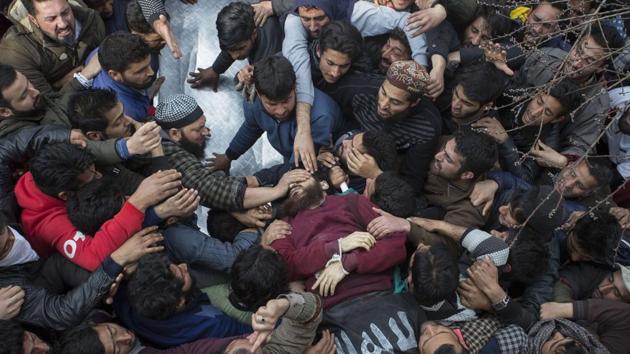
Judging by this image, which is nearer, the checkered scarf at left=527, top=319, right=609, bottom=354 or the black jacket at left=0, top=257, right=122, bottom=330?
the black jacket at left=0, top=257, right=122, bottom=330

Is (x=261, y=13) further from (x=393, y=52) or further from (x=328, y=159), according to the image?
(x=328, y=159)

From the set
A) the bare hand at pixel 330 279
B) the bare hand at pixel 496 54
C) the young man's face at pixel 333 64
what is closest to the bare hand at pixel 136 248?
the bare hand at pixel 330 279

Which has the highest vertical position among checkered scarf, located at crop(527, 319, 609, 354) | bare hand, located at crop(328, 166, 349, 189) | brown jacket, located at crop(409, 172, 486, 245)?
bare hand, located at crop(328, 166, 349, 189)

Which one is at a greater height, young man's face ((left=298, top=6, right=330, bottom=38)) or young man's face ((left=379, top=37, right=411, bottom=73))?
young man's face ((left=298, top=6, right=330, bottom=38))

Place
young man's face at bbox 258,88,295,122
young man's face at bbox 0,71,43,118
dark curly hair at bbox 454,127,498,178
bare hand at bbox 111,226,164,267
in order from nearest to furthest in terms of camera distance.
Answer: bare hand at bbox 111,226,164,267
young man's face at bbox 0,71,43,118
dark curly hair at bbox 454,127,498,178
young man's face at bbox 258,88,295,122

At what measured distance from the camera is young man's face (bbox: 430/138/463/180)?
3.14 meters

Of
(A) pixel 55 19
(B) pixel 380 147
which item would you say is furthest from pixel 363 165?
(A) pixel 55 19

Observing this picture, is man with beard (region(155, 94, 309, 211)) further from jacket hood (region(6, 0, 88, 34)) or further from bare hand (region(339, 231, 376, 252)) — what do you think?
jacket hood (region(6, 0, 88, 34))

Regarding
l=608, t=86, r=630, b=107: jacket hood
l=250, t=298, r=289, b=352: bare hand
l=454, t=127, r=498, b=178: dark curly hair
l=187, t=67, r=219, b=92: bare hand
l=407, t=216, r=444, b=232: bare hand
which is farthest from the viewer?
l=187, t=67, r=219, b=92: bare hand

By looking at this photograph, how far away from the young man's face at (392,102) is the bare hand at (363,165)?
1.03ft

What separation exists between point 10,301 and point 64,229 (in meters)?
0.41

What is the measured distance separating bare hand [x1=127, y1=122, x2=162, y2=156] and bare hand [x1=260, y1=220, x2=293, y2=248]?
739 mm

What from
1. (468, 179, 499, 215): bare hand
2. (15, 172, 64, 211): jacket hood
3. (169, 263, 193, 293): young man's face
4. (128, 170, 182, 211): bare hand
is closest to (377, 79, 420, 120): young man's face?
(468, 179, 499, 215): bare hand

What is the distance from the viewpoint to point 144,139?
2.75 m
